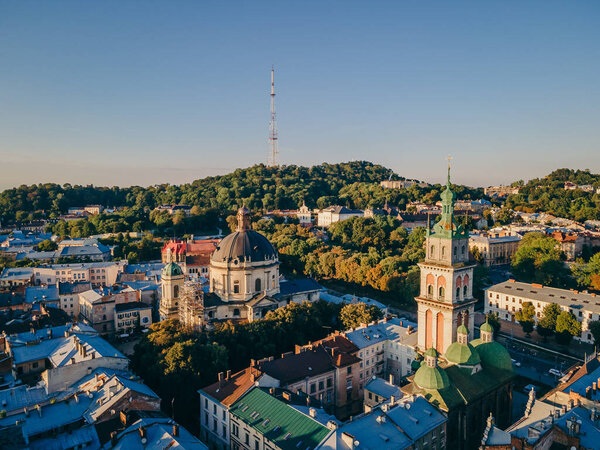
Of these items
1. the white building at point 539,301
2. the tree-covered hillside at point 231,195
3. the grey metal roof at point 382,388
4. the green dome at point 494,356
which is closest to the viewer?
the green dome at point 494,356

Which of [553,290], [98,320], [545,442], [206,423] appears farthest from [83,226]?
[545,442]

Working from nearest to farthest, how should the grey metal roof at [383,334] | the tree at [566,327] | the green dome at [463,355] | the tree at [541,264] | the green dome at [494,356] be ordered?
1. the green dome at [463,355]
2. the green dome at [494,356]
3. the grey metal roof at [383,334]
4. the tree at [566,327]
5. the tree at [541,264]

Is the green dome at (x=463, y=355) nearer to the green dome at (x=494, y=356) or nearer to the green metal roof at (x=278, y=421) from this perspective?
the green dome at (x=494, y=356)

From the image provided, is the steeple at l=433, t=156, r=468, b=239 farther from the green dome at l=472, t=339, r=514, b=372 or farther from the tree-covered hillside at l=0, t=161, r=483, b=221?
the tree-covered hillside at l=0, t=161, r=483, b=221

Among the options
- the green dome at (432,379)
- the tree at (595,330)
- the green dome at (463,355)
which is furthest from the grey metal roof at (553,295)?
the green dome at (432,379)

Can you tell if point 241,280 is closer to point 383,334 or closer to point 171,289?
point 171,289

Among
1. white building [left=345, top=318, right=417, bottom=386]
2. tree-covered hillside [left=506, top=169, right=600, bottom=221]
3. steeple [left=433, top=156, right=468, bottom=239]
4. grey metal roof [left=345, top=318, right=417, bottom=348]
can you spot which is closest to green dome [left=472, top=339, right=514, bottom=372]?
white building [left=345, top=318, right=417, bottom=386]

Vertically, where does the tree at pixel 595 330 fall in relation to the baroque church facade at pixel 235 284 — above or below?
below
